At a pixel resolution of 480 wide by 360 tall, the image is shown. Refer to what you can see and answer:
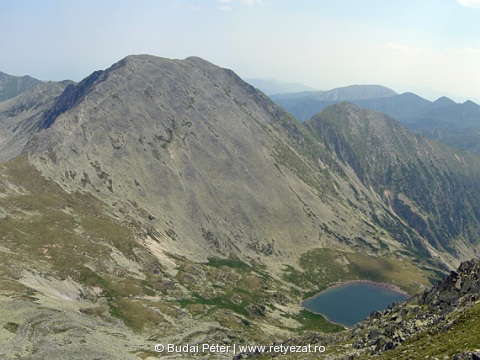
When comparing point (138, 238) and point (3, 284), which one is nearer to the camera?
point (3, 284)

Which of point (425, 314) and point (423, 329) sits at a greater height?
point (423, 329)

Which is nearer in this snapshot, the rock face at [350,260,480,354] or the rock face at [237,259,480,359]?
the rock face at [237,259,480,359]

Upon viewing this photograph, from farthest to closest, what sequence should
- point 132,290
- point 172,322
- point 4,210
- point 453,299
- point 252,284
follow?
point 252,284, point 4,210, point 132,290, point 172,322, point 453,299

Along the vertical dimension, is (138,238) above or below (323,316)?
above

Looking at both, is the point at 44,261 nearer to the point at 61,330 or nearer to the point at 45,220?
the point at 45,220

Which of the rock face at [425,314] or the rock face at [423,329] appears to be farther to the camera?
the rock face at [425,314]

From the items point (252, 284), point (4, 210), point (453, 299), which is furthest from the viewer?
point (252, 284)

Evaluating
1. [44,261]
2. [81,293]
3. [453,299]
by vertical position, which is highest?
[453,299]

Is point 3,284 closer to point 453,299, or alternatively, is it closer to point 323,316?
point 453,299

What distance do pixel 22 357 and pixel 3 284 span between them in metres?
39.6

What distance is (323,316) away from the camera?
185875 millimetres

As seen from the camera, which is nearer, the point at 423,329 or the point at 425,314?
the point at 423,329

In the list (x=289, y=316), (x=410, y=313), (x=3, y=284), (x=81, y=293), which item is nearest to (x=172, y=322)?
(x=81, y=293)

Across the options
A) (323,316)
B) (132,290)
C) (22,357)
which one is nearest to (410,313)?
(22,357)
